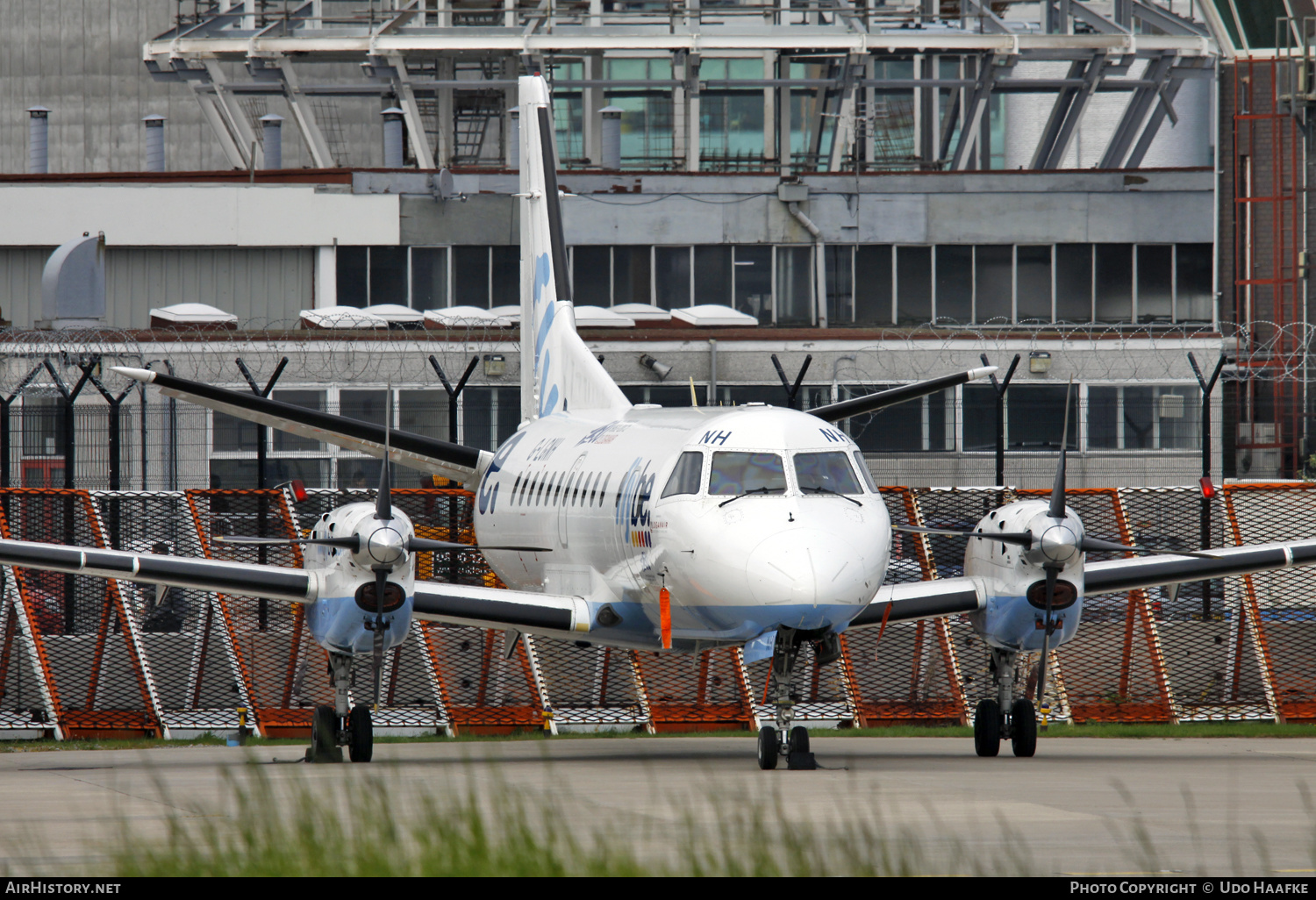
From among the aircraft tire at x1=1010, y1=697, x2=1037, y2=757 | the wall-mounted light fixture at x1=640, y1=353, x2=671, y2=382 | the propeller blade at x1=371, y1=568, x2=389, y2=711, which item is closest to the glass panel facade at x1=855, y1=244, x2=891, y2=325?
the wall-mounted light fixture at x1=640, y1=353, x2=671, y2=382

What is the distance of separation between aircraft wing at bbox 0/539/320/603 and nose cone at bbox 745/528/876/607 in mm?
4591

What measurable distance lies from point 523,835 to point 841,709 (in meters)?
12.4

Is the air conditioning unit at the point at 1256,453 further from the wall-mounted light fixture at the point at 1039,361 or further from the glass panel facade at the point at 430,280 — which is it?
the glass panel facade at the point at 430,280

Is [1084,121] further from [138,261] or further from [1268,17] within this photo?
[138,261]

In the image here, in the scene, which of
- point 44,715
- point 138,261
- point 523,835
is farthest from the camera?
point 138,261

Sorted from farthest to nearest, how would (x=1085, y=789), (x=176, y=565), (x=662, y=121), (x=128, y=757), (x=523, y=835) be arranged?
(x=662, y=121)
(x=128, y=757)
(x=176, y=565)
(x=1085, y=789)
(x=523, y=835)

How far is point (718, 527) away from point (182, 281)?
34501 mm

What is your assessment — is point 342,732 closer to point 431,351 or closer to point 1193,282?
point 431,351

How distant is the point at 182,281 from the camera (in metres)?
44.5

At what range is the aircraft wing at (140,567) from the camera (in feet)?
45.6

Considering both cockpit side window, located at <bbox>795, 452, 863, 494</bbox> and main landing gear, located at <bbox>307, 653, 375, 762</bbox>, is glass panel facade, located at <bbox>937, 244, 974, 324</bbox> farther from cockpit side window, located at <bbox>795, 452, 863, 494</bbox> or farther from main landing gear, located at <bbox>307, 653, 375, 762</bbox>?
main landing gear, located at <bbox>307, 653, 375, 762</bbox>

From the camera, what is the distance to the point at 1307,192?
36.2m

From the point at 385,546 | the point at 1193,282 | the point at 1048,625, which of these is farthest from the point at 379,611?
the point at 1193,282

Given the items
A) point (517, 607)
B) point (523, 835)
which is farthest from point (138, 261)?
point (523, 835)
